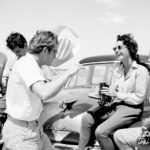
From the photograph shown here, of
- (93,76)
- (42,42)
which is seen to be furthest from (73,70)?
(93,76)

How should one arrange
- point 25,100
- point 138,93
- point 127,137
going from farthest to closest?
point 138,93 < point 127,137 < point 25,100

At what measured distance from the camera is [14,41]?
486cm

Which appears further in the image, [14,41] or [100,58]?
[100,58]

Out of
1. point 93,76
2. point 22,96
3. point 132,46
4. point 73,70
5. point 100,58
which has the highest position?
point 132,46

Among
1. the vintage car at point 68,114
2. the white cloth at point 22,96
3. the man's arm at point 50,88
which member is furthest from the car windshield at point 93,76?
the man's arm at point 50,88

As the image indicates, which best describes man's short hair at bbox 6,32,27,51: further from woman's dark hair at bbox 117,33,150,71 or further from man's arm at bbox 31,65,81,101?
man's arm at bbox 31,65,81,101

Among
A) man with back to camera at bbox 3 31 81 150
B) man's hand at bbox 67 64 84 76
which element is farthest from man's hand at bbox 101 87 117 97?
man's hand at bbox 67 64 84 76

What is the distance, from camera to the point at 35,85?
267cm

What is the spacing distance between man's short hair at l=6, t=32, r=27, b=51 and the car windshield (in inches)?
58.6

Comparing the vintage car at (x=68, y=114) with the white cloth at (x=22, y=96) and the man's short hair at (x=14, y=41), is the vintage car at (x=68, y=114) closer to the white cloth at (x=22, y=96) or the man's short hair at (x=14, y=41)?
the man's short hair at (x=14, y=41)

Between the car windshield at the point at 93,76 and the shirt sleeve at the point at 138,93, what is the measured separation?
1.56m

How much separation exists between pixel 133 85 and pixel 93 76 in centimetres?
204

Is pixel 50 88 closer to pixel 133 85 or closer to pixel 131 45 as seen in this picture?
pixel 133 85

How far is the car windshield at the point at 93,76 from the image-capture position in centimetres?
566
